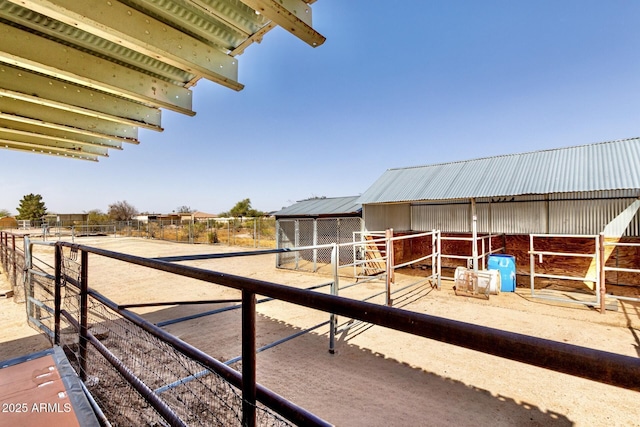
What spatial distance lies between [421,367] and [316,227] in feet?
23.9

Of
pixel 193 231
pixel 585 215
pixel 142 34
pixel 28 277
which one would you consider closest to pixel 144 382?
pixel 142 34

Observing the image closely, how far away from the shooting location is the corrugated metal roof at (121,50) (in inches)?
68.5

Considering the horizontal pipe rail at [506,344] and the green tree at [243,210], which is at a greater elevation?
the green tree at [243,210]

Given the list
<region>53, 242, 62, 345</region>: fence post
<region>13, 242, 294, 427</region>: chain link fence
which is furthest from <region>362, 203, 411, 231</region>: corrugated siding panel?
<region>53, 242, 62, 345</region>: fence post

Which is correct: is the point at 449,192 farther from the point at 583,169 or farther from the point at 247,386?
the point at 247,386

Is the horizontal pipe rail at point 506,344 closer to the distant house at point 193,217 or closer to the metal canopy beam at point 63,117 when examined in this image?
the metal canopy beam at point 63,117

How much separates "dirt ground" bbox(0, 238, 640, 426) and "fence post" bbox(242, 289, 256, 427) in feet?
6.69

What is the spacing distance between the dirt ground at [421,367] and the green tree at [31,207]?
54498 millimetres

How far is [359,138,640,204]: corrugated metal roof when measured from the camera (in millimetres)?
7305

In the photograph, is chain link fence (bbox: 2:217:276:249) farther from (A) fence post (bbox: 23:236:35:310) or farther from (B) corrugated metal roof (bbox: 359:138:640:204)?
(A) fence post (bbox: 23:236:35:310)

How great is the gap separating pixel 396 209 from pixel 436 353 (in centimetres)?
777

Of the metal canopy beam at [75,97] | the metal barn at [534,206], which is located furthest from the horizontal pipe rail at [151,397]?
the metal barn at [534,206]

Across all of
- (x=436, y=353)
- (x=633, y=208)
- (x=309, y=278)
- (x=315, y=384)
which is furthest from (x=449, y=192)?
(x=315, y=384)

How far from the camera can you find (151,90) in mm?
2523
